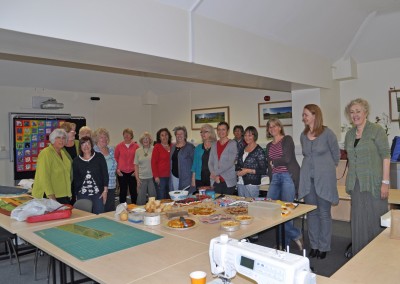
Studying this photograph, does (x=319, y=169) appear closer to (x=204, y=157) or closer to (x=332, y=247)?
(x=332, y=247)

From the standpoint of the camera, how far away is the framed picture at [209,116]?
23.8ft

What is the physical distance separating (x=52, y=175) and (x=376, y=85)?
480cm

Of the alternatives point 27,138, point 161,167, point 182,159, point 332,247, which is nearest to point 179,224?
point 182,159

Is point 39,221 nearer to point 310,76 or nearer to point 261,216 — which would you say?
point 261,216

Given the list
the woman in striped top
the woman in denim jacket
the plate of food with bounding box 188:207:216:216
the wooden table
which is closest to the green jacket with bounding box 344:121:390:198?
the woman in striped top

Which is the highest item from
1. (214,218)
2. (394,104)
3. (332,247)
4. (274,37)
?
(274,37)

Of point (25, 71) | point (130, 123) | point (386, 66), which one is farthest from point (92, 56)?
point (130, 123)

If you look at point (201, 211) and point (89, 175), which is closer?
point (201, 211)

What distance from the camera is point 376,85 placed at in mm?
5359

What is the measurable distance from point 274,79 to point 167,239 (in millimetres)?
2918

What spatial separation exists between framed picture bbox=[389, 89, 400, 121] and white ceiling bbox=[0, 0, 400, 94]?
0.55 m

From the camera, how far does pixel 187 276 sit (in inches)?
60.6

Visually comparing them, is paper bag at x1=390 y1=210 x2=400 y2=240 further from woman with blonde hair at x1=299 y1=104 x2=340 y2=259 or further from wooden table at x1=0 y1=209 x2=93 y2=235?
wooden table at x1=0 y1=209 x2=93 y2=235

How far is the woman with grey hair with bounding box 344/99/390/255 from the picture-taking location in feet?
9.20
